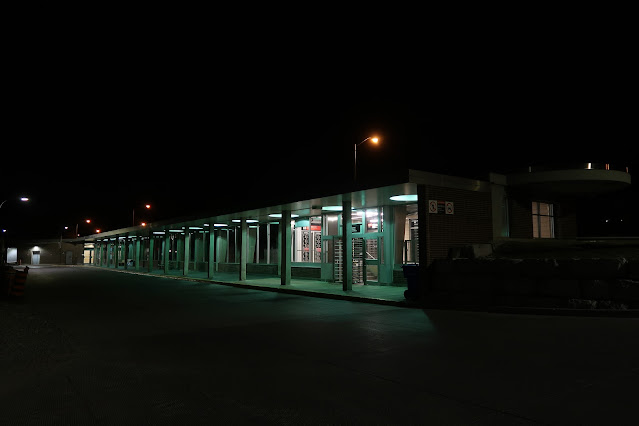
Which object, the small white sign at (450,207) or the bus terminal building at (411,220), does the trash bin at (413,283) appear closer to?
the bus terminal building at (411,220)

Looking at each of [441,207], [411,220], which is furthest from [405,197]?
[411,220]

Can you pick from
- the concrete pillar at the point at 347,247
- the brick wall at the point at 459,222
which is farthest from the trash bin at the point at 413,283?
the concrete pillar at the point at 347,247

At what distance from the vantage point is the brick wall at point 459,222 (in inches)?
559

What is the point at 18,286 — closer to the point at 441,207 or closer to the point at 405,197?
the point at 405,197

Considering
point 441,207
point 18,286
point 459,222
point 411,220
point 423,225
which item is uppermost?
point 441,207

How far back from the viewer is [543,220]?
21859 mm

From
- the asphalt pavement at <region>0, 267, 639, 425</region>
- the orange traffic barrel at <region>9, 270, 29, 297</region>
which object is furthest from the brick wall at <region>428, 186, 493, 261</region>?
the orange traffic barrel at <region>9, 270, 29, 297</region>

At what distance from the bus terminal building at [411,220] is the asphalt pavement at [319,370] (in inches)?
190

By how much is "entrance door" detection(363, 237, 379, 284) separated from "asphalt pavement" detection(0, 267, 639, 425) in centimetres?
903

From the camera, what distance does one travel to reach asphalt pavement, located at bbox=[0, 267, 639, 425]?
420 centimetres

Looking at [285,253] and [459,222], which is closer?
[459,222]

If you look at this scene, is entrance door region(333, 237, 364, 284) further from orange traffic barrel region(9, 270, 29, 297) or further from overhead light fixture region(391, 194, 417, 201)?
orange traffic barrel region(9, 270, 29, 297)

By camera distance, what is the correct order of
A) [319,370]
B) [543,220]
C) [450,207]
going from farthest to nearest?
[543,220]
[450,207]
[319,370]

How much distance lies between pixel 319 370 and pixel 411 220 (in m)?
15.2
